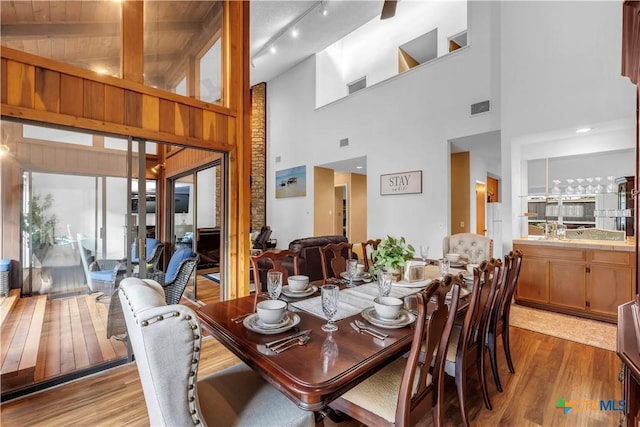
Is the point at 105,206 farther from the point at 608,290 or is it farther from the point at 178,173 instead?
the point at 608,290

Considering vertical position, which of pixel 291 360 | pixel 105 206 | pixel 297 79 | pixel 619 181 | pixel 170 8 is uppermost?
pixel 297 79

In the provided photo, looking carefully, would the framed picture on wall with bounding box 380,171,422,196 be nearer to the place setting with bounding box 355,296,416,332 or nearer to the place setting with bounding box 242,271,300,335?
the place setting with bounding box 355,296,416,332

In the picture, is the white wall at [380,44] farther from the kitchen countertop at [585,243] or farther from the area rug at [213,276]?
the area rug at [213,276]

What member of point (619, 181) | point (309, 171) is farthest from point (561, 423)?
point (309, 171)

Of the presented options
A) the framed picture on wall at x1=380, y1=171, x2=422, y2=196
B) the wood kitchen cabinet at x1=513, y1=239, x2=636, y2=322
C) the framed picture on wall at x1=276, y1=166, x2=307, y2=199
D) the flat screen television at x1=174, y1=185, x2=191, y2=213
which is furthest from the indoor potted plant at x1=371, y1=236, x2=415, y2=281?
the framed picture on wall at x1=276, y1=166, x2=307, y2=199

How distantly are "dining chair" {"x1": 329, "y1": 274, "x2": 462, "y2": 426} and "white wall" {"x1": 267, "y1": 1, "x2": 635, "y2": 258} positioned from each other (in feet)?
11.4

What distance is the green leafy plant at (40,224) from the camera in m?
2.27

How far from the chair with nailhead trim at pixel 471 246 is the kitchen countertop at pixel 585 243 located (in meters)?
0.73

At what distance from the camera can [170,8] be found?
2961 millimetres

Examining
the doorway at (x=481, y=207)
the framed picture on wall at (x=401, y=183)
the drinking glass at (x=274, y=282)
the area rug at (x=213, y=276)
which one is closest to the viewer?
the drinking glass at (x=274, y=282)

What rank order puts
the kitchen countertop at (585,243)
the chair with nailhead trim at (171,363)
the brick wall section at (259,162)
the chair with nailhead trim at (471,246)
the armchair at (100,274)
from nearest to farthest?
the chair with nailhead trim at (171,363) < the armchair at (100,274) < the kitchen countertop at (585,243) < the chair with nailhead trim at (471,246) < the brick wall section at (259,162)

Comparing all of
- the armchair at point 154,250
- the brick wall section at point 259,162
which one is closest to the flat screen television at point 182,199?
the armchair at point 154,250

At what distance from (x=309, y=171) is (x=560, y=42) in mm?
5330

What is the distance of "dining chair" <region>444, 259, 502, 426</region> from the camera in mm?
1507
